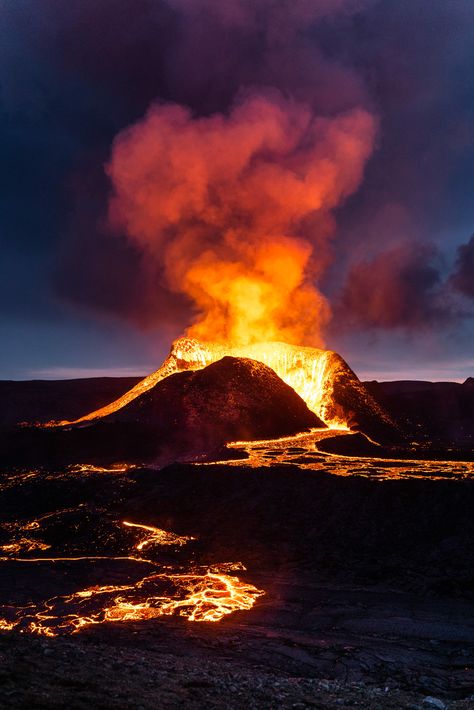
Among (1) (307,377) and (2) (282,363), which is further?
(2) (282,363)

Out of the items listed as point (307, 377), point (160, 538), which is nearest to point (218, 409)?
point (307, 377)

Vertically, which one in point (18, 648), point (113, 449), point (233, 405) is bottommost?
point (18, 648)

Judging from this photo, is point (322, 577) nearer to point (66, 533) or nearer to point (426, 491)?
point (426, 491)

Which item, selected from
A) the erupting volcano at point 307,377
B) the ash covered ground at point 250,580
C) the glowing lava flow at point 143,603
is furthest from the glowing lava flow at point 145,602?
the erupting volcano at point 307,377

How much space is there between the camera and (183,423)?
43.9 meters

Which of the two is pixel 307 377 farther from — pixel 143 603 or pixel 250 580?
Answer: pixel 143 603

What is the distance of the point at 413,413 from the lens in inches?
3081

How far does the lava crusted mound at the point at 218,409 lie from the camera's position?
4303 cm

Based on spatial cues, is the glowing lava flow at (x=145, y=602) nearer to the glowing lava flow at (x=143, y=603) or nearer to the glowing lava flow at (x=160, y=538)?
the glowing lava flow at (x=143, y=603)

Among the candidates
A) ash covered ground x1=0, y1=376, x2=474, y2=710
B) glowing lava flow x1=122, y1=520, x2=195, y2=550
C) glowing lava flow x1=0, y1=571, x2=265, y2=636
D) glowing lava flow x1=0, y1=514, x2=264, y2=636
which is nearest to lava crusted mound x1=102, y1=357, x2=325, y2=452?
ash covered ground x1=0, y1=376, x2=474, y2=710

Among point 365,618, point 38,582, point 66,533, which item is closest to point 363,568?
point 365,618

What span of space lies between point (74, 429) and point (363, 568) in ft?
99.3

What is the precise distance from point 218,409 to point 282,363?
16214mm

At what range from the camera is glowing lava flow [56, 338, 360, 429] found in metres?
56.7
